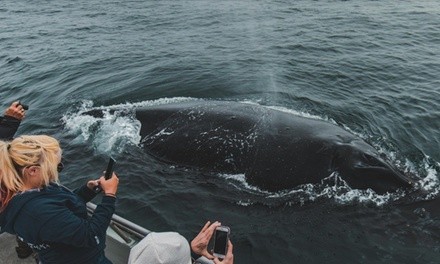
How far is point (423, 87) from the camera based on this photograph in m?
13.9

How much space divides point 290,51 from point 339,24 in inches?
230

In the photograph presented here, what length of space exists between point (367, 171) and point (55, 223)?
5.40 metres

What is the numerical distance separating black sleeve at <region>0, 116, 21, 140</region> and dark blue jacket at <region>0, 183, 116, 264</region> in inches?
94.4

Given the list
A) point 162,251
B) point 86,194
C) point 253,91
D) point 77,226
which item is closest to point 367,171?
point 86,194

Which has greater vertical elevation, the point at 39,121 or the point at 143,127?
the point at 143,127

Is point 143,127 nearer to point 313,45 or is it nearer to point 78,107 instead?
point 78,107

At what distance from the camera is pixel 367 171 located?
699cm

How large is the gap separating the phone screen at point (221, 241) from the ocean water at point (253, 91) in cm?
272

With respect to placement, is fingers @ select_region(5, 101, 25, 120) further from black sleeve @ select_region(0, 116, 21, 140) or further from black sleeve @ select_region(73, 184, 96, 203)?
black sleeve @ select_region(73, 184, 96, 203)

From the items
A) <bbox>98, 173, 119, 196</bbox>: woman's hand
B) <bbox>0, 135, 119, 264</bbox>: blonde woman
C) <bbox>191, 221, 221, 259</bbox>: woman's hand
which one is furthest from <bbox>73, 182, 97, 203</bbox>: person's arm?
<bbox>191, 221, 221, 259</bbox>: woman's hand

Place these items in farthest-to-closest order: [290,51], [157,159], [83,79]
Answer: [290,51] → [83,79] → [157,159]

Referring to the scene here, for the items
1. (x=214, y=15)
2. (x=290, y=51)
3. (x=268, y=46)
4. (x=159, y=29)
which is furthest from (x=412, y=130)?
(x=214, y=15)

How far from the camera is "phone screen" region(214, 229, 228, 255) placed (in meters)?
3.81

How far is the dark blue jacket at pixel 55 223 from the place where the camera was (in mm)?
3230
